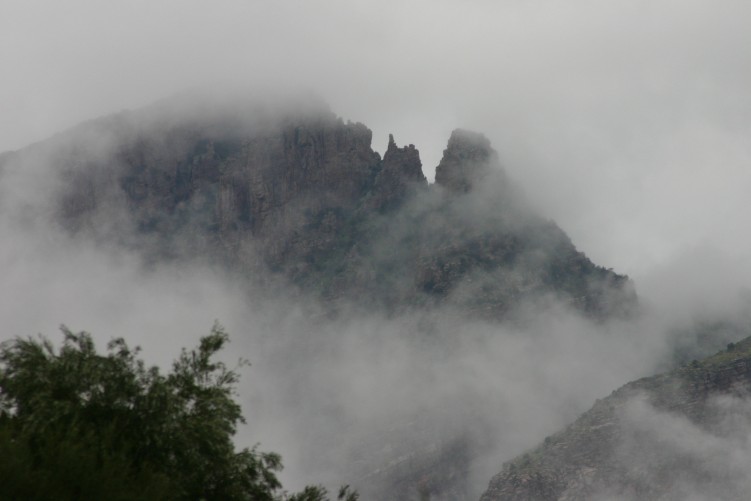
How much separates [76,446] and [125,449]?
5085 mm

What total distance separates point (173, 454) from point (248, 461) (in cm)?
489

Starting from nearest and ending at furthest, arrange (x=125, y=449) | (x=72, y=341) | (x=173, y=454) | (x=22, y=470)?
(x=22, y=470), (x=125, y=449), (x=173, y=454), (x=72, y=341)

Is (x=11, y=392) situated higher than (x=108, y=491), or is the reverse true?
(x=11, y=392)

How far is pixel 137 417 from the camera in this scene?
5247cm

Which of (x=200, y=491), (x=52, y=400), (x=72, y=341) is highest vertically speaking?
(x=72, y=341)

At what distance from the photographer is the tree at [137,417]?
156 ft

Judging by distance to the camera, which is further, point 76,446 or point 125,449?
point 125,449

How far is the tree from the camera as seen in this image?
47438 millimetres

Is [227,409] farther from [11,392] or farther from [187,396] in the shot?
[11,392]

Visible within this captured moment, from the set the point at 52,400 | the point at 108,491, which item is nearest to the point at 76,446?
the point at 108,491

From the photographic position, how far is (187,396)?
54.8 m

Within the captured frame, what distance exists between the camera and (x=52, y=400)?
167 feet

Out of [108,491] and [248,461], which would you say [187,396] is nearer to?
[248,461]

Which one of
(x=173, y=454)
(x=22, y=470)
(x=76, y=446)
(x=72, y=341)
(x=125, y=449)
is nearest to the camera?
(x=22, y=470)
